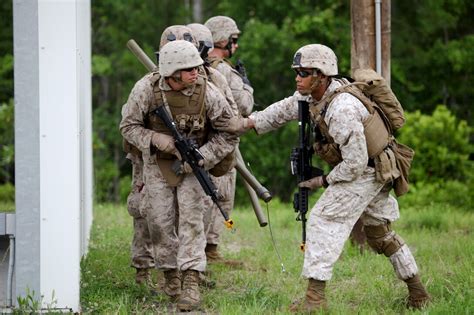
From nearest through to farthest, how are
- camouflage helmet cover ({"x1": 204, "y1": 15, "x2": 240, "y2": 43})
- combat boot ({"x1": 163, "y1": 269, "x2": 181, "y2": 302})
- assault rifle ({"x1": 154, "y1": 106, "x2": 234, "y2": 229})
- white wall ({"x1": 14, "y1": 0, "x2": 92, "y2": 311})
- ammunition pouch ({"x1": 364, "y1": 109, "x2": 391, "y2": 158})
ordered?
white wall ({"x1": 14, "y1": 0, "x2": 92, "y2": 311}) < ammunition pouch ({"x1": 364, "y1": 109, "x2": 391, "y2": 158}) < assault rifle ({"x1": 154, "y1": 106, "x2": 234, "y2": 229}) < combat boot ({"x1": 163, "y1": 269, "x2": 181, "y2": 302}) < camouflage helmet cover ({"x1": 204, "y1": 15, "x2": 240, "y2": 43})

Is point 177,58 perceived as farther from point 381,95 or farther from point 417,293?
point 417,293

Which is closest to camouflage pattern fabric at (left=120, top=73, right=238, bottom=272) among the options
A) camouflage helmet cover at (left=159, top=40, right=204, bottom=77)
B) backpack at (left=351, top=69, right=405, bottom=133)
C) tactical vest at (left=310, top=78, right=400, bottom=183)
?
camouflage helmet cover at (left=159, top=40, right=204, bottom=77)

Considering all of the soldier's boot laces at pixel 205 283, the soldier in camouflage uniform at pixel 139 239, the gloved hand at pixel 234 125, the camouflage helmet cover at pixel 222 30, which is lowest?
the soldier's boot laces at pixel 205 283

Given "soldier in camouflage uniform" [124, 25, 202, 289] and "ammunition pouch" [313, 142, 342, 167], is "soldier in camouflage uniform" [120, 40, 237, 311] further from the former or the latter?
"ammunition pouch" [313, 142, 342, 167]

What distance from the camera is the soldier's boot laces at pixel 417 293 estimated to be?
7.40 meters

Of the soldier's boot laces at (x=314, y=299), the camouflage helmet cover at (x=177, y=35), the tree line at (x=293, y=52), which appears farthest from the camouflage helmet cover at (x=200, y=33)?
the tree line at (x=293, y=52)

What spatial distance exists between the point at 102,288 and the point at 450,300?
261 cm

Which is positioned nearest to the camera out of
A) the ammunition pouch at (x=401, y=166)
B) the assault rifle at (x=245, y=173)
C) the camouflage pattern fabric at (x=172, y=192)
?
the ammunition pouch at (x=401, y=166)

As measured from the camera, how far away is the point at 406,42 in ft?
84.6

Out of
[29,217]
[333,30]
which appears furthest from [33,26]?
[333,30]

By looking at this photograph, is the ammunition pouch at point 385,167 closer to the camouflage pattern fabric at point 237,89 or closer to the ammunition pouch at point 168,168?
the ammunition pouch at point 168,168

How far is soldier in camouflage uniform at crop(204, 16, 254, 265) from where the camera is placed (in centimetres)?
911

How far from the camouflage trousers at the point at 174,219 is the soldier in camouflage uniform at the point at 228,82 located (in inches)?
57.1

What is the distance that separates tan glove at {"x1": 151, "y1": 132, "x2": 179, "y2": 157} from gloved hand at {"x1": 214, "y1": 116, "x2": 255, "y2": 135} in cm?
38
